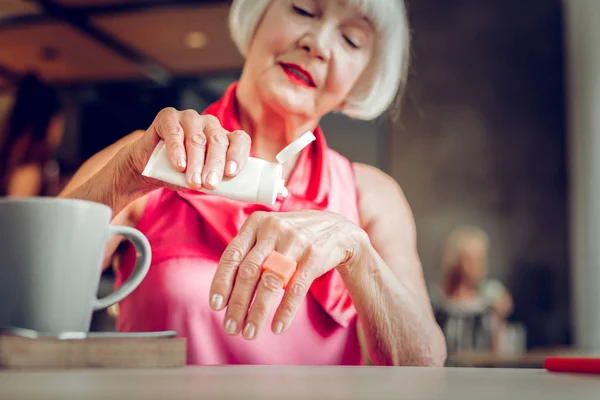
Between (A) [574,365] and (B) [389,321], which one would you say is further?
(B) [389,321]

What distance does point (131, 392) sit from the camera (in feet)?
0.51

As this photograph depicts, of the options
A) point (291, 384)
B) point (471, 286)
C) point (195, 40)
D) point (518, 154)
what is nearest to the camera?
point (291, 384)

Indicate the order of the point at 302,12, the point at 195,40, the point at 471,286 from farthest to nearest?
the point at 471,286
the point at 195,40
the point at 302,12

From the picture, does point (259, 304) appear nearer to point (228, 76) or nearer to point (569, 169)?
point (228, 76)

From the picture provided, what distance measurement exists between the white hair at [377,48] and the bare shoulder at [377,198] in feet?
0.13

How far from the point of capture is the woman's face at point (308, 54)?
386 mm

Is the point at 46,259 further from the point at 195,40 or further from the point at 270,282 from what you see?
the point at 195,40

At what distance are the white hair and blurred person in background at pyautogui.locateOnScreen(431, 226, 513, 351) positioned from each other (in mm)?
1113

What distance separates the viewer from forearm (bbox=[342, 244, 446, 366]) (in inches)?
13.5

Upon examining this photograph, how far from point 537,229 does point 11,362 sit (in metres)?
2.06

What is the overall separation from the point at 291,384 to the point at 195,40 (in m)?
0.39

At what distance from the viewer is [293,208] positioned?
0.38m

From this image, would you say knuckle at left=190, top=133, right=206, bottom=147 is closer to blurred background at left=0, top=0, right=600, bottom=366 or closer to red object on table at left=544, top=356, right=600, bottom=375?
red object on table at left=544, top=356, right=600, bottom=375

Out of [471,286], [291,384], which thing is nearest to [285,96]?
[291,384]
